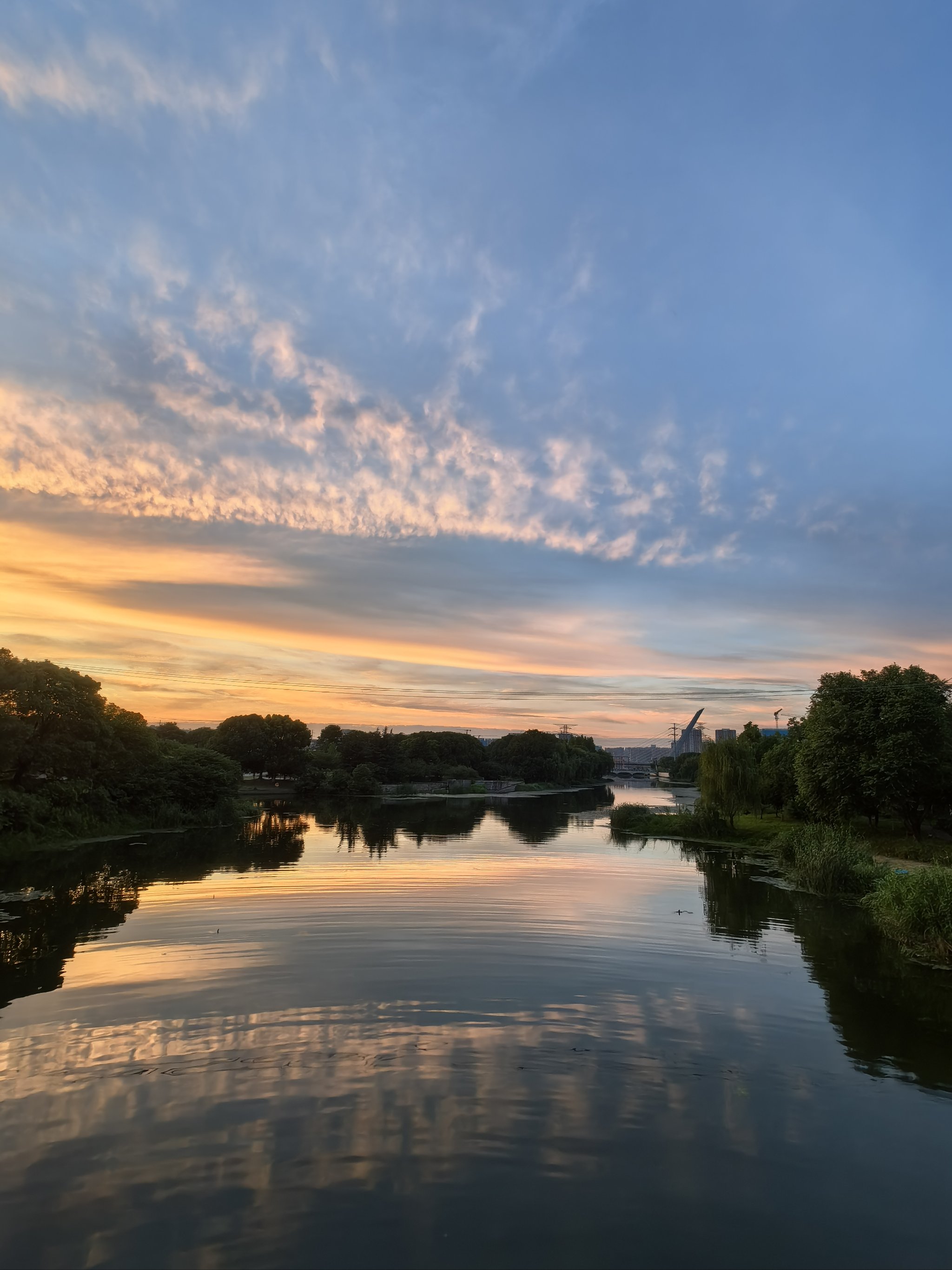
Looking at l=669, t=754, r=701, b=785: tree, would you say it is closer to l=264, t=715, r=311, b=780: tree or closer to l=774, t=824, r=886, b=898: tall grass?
l=264, t=715, r=311, b=780: tree

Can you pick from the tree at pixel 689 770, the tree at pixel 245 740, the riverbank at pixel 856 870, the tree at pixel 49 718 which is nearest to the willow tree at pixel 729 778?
the riverbank at pixel 856 870

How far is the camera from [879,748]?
39906mm

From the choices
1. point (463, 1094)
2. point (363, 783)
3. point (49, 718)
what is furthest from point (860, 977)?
point (363, 783)

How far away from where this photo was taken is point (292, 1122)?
384 inches

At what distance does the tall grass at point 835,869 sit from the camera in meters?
31.4

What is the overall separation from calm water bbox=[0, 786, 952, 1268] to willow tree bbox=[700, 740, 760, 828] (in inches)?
1135

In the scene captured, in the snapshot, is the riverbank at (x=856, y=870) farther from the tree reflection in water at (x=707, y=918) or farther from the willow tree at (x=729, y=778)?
the willow tree at (x=729, y=778)

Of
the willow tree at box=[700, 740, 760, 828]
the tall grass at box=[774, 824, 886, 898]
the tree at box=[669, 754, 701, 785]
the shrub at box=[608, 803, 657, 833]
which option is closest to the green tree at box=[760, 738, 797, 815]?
the willow tree at box=[700, 740, 760, 828]

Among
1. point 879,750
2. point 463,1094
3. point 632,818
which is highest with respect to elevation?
point 879,750

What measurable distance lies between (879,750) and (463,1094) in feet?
122

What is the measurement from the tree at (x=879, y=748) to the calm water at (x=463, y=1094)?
1945cm

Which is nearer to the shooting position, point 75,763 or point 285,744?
point 75,763

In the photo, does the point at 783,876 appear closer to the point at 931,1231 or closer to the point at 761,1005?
the point at 761,1005

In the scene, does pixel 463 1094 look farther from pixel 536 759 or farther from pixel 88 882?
pixel 536 759
